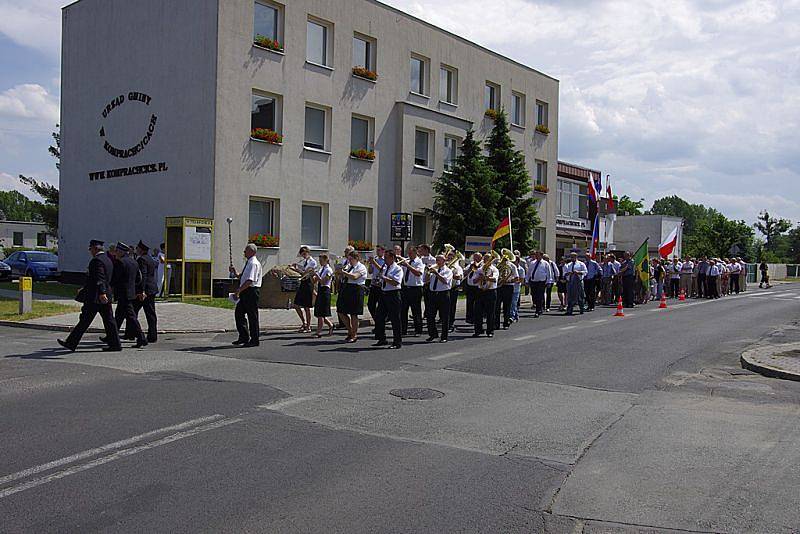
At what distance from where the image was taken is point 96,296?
39.7ft

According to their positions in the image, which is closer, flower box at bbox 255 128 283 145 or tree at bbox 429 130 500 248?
flower box at bbox 255 128 283 145

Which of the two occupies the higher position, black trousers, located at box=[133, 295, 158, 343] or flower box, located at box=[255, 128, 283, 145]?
flower box, located at box=[255, 128, 283, 145]

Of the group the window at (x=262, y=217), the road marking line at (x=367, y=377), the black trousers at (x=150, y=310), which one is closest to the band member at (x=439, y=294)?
the road marking line at (x=367, y=377)

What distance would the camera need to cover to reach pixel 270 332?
53.4 ft

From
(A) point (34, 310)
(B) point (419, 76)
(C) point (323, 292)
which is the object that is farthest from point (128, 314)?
(B) point (419, 76)

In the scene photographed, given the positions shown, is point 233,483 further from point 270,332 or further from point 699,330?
point 699,330

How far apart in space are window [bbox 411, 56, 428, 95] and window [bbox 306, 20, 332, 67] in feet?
16.1

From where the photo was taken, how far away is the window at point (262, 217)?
24406mm

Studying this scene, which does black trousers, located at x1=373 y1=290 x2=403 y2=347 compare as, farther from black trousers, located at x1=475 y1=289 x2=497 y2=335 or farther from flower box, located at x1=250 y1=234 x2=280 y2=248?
flower box, located at x1=250 y1=234 x2=280 y2=248

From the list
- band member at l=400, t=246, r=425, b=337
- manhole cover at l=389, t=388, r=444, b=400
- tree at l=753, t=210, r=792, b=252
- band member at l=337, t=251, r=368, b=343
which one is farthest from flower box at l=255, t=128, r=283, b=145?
tree at l=753, t=210, r=792, b=252

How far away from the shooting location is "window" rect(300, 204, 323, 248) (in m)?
26.0

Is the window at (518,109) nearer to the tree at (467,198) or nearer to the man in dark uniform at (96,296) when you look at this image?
the tree at (467,198)

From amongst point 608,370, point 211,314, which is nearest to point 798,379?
point 608,370

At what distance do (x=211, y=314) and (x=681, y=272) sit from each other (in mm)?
20728
